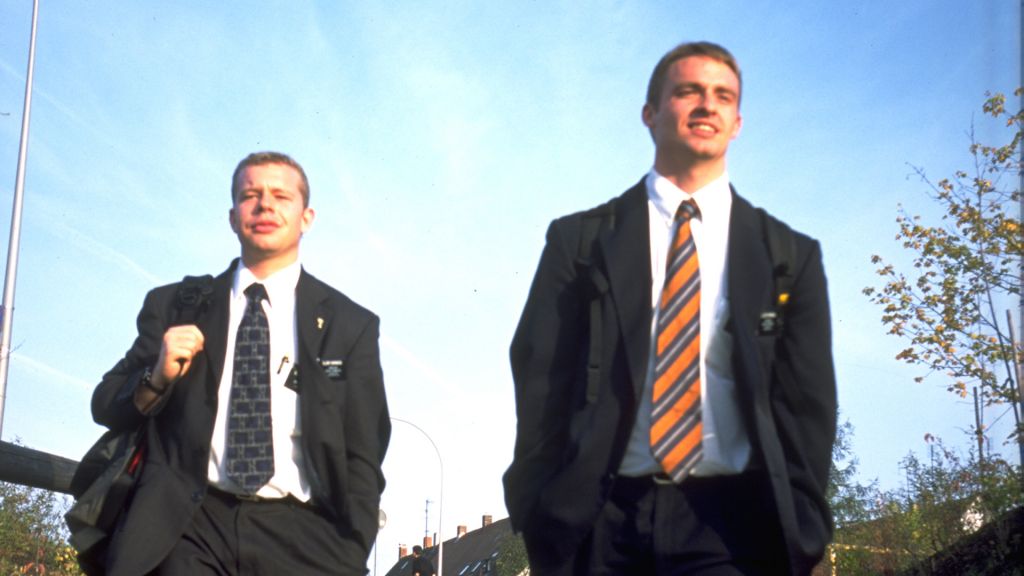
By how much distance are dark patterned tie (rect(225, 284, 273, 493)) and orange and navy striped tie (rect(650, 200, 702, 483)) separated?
1.81 metres

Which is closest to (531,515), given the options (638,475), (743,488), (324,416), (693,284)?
(638,475)

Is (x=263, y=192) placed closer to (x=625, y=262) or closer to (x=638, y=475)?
(x=625, y=262)

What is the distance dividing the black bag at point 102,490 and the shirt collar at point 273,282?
2.23 ft

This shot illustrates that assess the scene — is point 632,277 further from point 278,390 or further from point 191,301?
point 191,301

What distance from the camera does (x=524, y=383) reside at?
3.63 m

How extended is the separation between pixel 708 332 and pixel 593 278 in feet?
1.25

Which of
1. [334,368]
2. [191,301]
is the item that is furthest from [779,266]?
[191,301]

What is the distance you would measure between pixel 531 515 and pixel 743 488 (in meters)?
0.60

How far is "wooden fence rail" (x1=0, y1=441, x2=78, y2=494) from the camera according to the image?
5.57 metres

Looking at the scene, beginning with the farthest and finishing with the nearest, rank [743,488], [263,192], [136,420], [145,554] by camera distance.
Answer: [263,192] → [136,420] → [145,554] → [743,488]

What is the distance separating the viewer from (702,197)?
3.76 metres

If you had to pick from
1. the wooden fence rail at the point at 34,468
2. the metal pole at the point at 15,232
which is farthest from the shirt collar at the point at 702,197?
the metal pole at the point at 15,232

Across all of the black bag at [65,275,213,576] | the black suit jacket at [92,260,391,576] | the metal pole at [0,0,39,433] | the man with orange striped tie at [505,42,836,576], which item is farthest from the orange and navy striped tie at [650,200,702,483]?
the metal pole at [0,0,39,433]

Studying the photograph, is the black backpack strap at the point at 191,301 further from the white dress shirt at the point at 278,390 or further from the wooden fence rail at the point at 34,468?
the wooden fence rail at the point at 34,468
